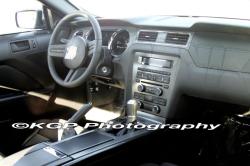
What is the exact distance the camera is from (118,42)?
7.48ft

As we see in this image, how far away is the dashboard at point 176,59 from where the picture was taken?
1.79 metres

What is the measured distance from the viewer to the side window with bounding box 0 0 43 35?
2686 mm

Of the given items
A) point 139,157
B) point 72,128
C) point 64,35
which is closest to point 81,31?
point 64,35

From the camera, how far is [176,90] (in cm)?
200

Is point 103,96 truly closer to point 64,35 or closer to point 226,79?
point 64,35

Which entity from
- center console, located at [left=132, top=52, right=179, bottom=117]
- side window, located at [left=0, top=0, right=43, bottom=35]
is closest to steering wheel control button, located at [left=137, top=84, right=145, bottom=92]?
center console, located at [left=132, top=52, right=179, bottom=117]

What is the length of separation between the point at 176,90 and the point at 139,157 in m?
0.41

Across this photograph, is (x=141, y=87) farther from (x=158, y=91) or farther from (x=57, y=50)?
(x=57, y=50)

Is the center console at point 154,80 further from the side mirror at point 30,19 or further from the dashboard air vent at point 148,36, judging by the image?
the side mirror at point 30,19

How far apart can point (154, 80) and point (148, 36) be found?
0.81 ft

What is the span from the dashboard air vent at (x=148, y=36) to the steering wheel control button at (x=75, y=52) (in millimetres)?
322

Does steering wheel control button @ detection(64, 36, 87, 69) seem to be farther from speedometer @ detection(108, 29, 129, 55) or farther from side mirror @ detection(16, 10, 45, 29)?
side mirror @ detection(16, 10, 45, 29)

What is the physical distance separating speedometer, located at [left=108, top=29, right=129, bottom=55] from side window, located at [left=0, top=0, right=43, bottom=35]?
772 mm

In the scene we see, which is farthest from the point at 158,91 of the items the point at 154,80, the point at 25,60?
the point at 25,60
